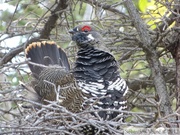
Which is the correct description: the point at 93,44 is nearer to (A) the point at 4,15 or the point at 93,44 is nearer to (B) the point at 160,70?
(B) the point at 160,70

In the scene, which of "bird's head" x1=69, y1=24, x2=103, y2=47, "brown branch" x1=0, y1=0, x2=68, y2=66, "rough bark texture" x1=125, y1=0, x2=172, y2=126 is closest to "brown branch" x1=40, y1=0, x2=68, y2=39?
"brown branch" x1=0, y1=0, x2=68, y2=66

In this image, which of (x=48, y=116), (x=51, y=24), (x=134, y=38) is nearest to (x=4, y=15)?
(x=51, y=24)

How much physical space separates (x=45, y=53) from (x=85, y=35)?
0.54 m

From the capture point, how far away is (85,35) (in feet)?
15.5

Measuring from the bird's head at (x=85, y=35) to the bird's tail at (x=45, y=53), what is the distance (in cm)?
35

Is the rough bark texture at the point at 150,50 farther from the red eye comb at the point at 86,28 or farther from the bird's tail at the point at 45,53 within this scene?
the bird's tail at the point at 45,53

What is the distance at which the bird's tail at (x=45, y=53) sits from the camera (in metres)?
4.99

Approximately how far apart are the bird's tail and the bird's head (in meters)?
0.35

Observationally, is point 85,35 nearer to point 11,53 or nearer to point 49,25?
point 49,25

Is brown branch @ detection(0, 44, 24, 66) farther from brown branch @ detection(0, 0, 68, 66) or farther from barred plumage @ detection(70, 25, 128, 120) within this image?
barred plumage @ detection(70, 25, 128, 120)

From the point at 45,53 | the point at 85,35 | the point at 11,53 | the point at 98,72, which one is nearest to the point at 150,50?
the point at 98,72

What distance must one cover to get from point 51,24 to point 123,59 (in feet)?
2.77

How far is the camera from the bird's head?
4656 mm

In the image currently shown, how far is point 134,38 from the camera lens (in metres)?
4.42
